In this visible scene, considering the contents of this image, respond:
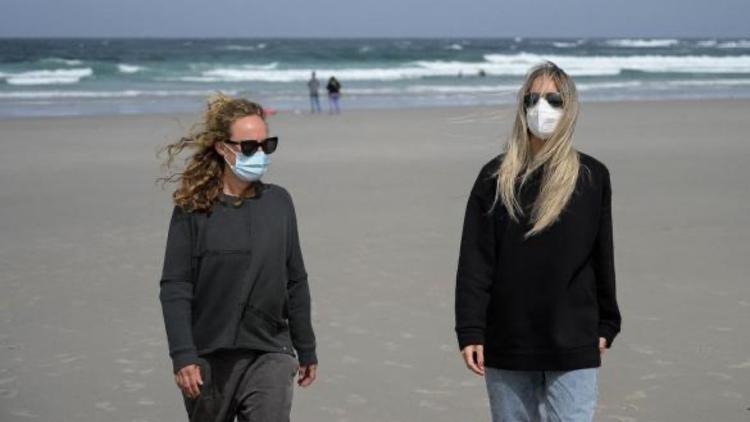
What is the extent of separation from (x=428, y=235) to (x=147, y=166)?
7509 mm

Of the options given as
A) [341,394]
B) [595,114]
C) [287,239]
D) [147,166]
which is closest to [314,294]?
[341,394]

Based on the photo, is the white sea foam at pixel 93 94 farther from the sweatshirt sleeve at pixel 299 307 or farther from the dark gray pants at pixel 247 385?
the dark gray pants at pixel 247 385

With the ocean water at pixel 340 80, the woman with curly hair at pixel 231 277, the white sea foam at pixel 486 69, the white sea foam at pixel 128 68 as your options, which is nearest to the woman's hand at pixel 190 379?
the woman with curly hair at pixel 231 277

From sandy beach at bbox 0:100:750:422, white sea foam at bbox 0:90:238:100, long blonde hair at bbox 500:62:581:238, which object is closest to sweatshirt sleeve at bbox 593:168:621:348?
long blonde hair at bbox 500:62:581:238

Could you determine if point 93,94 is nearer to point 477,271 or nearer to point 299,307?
point 299,307

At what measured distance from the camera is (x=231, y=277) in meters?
3.55

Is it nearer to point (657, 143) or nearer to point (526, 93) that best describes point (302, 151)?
point (657, 143)

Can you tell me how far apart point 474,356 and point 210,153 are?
1.13 m

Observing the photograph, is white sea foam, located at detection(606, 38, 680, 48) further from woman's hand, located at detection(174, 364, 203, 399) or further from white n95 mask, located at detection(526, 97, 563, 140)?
woman's hand, located at detection(174, 364, 203, 399)

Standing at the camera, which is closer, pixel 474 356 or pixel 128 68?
pixel 474 356

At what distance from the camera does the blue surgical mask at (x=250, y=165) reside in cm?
358

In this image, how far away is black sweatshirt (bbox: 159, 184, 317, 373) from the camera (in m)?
3.53

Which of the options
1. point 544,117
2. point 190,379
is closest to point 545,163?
point 544,117

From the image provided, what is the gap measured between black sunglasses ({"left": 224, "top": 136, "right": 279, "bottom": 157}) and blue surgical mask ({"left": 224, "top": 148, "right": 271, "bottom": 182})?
1cm
